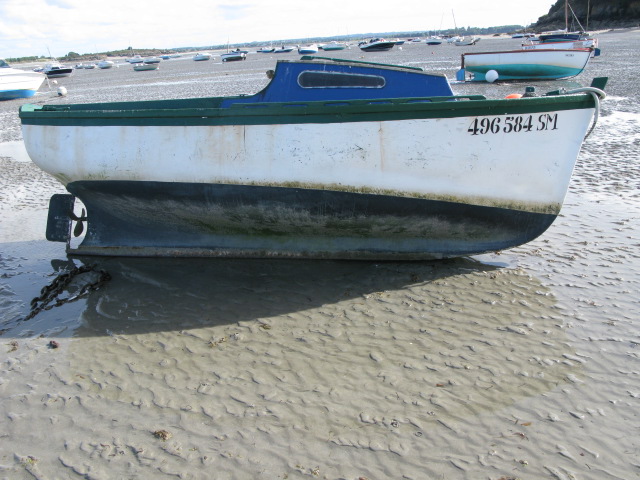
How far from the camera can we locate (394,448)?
389 cm

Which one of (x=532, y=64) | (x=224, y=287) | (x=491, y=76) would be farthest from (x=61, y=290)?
(x=532, y=64)

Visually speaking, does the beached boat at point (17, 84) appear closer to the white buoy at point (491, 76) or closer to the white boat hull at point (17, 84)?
the white boat hull at point (17, 84)

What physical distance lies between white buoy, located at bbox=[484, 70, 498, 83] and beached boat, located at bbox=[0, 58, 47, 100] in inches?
1068

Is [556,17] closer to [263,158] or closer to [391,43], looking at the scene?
[391,43]

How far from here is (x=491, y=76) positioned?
27469 millimetres

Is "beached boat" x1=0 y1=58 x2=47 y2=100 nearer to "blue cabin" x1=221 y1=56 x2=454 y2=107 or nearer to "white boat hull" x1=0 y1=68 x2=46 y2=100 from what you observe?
"white boat hull" x1=0 y1=68 x2=46 y2=100

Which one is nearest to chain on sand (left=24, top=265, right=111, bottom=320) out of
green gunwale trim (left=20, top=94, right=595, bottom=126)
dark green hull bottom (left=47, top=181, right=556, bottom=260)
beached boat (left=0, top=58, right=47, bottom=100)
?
dark green hull bottom (left=47, top=181, right=556, bottom=260)

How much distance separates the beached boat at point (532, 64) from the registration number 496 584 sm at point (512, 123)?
22.7 metres

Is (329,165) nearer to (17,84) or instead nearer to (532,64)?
(532,64)

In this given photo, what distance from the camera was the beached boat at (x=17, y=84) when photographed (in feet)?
107

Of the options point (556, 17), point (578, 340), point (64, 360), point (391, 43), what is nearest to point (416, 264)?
point (578, 340)

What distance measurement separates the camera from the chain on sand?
20.7 ft

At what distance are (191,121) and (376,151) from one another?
2261mm

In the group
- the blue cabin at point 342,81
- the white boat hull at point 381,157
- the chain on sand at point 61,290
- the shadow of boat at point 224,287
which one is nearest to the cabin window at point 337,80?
the blue cabin at point 342,81
